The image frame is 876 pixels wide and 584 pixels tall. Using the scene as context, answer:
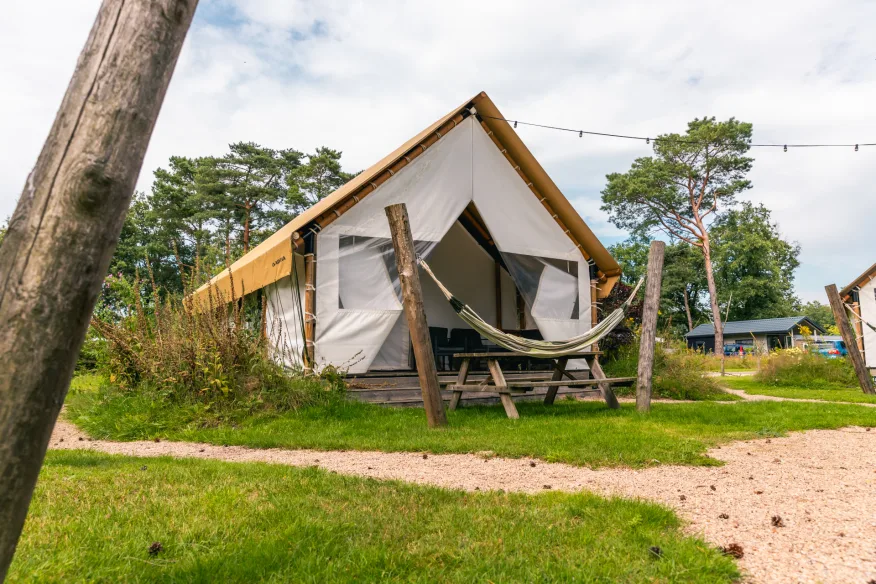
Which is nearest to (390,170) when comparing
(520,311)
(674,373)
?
(520,311)

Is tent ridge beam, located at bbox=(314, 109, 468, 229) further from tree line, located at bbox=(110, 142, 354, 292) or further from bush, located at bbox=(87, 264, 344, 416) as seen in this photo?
tree line, located at bbox=(110, 142, 354, 292)

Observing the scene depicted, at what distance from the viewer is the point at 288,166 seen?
28547 mm

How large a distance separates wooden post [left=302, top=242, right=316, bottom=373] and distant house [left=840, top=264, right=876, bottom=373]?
15257 mm

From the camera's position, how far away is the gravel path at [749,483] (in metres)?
2.01

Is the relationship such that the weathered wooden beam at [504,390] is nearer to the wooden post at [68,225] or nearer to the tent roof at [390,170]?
the tent roof at [390,170]

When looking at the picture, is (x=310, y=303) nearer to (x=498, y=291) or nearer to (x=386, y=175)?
(x=386, y=175)

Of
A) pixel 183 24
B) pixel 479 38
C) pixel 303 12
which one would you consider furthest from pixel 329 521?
pixel 479 38

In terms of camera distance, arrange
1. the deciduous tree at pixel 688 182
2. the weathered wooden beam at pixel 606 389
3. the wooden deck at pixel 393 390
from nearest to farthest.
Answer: the weathered wooden beam at pixel 606 389 → the wooden deck at pixel 393 390 → the deciduous tree at pixel 688 182

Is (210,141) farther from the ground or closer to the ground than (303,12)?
farther from the ground

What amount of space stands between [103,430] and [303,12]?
4.15 meters

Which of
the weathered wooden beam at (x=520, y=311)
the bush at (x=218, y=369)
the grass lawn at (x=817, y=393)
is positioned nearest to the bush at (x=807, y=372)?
the grass lawn at (x=817, y=393)

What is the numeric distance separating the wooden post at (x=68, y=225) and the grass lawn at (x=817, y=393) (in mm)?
9398

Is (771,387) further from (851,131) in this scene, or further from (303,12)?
(303,12)

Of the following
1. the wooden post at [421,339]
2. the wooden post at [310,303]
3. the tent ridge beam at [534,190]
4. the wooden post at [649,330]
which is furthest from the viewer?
the tent ridge beam at [534,190]
